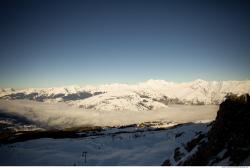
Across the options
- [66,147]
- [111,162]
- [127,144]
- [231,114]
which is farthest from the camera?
[127,144]

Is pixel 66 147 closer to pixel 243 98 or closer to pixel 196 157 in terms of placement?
pixel 196 157

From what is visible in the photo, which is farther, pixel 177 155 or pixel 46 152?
pixel 46 152

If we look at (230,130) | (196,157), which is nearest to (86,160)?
(196,157)

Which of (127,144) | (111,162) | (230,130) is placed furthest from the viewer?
(127,144)

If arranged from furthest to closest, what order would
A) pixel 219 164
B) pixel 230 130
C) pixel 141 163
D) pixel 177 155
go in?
pixel 141 163 < pixel 177 155 < pixel 230 130 < pixel 219 164

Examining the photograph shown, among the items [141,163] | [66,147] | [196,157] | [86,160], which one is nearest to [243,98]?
[196,157]

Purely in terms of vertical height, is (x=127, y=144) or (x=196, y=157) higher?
(x=196, y=157)

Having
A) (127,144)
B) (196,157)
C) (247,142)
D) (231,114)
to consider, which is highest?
(231,114)

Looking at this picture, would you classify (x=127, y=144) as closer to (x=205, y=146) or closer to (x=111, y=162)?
(x=111, y=162)

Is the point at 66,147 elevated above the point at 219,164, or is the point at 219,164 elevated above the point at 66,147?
the point at 219,164
